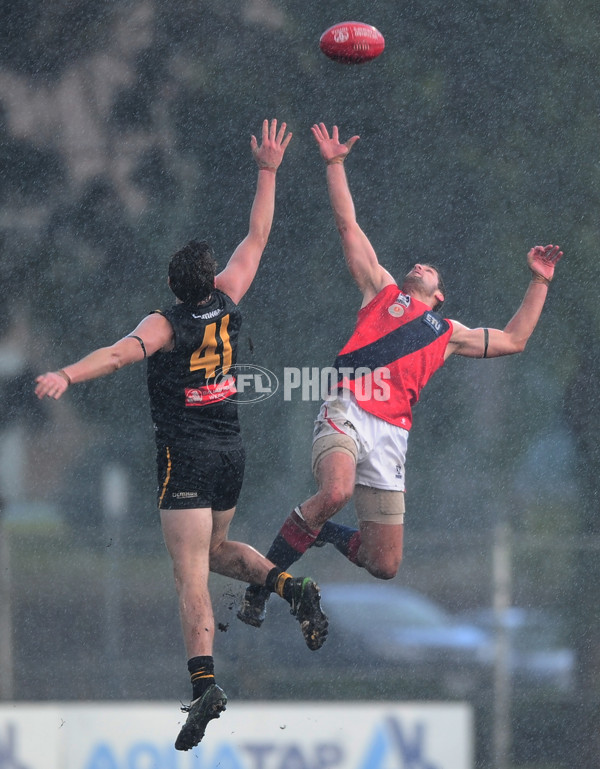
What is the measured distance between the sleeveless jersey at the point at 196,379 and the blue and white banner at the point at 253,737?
8.35 meters

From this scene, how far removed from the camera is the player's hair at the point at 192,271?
706cm

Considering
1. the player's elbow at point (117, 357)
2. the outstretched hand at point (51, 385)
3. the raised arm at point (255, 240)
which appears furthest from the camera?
the raised arm at point (255, 240)

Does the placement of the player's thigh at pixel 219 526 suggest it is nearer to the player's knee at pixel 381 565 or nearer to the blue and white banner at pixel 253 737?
the player's knee at pixel 381 565

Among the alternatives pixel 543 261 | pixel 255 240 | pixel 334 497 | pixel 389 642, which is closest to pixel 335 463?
pixel 334 497

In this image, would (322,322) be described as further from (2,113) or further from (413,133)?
(2,113)

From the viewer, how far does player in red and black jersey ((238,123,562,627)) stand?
8.07 m

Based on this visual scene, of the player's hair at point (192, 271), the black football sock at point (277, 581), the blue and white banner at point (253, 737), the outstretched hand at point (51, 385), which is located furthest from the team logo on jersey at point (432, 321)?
the blue and white banner at point (253, 737)

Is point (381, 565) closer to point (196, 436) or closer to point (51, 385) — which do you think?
point (196, 436)

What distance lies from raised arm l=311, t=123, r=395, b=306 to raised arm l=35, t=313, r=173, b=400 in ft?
5.18

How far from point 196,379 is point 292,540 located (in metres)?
1.42

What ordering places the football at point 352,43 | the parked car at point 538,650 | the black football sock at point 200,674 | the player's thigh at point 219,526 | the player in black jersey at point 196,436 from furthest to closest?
the parked car at point 538,650 → the football at point 352,43 → the player's thigh at point 219,526 → the player in black jersey at point 196,436 → the black football sock at point 200,674

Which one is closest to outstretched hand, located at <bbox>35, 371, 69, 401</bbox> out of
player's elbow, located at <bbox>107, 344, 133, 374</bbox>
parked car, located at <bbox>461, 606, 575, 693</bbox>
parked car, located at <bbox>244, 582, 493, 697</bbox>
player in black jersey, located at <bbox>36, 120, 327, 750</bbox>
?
player's elbow, located at <bbox>107, 344, 133, 374</bbox>

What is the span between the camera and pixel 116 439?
19609 mm

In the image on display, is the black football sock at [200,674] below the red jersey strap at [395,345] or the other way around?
below
